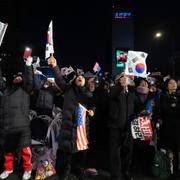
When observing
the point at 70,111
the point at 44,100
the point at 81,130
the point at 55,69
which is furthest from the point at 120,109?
the point at 44,100

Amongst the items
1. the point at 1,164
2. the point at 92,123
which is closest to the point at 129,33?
the point at 92,123

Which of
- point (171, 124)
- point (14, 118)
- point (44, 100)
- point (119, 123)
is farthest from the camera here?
point (44, 100)

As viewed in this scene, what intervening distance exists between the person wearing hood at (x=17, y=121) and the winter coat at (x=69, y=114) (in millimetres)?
693

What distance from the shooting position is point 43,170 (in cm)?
519

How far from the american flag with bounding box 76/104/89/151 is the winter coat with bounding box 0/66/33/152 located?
104 cm

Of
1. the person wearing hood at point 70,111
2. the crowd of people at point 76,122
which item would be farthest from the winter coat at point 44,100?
the person wearing hood at point 70,111

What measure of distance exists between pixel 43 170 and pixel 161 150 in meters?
2.35

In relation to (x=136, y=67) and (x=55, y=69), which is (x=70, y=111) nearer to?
(x=55, y=69)

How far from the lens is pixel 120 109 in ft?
16.2

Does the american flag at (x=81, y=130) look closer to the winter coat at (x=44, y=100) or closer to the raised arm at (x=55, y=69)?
the raised arm at (x=55, y=69)

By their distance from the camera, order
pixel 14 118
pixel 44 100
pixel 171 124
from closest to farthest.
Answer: pixel 14 118
pixel 171 124
pixel 44 100

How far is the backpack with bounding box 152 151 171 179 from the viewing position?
17.5 feet

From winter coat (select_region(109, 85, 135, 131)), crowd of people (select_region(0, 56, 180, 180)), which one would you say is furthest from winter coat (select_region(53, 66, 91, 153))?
winter coat (select_region(109, 85, 135, 131))

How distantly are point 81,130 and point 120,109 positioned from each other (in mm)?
810
